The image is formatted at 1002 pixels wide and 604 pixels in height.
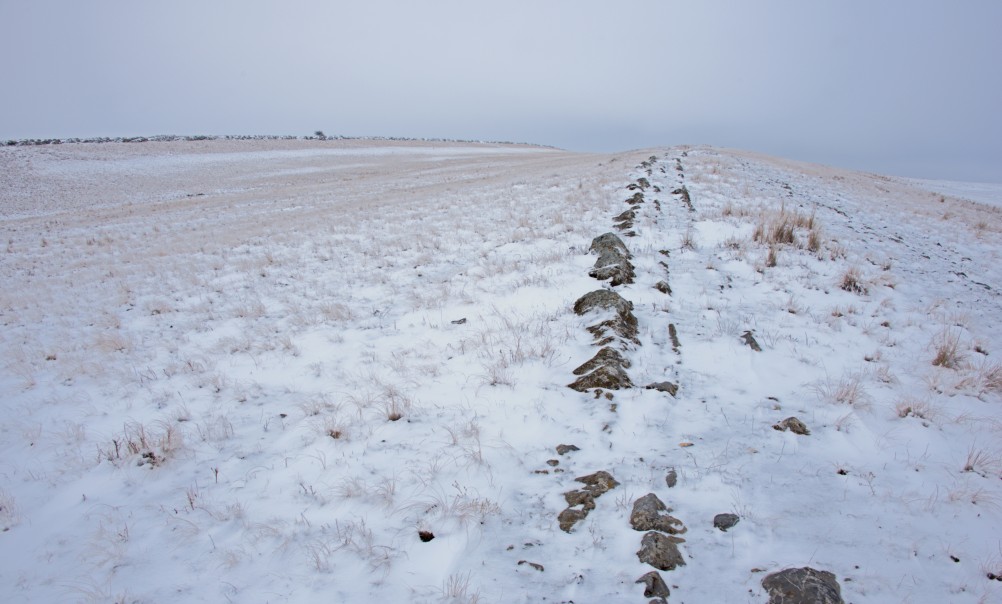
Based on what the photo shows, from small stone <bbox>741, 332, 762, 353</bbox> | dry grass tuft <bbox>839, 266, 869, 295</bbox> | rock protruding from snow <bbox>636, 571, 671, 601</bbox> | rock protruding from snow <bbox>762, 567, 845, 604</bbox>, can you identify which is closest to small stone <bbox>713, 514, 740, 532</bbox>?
rock protruding from snow <bbox>762, 567, 845, 604</bbox>

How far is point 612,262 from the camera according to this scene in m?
7.62

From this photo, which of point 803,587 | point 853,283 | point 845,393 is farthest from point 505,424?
point 853,283

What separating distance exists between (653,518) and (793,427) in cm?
173

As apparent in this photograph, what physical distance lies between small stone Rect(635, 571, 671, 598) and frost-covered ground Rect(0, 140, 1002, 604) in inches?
1.9

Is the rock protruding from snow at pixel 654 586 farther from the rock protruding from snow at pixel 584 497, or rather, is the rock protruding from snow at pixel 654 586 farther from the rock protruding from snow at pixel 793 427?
the rock protruding from snow at pixel 793 427

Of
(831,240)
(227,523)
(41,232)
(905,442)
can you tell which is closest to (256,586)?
(227,523)

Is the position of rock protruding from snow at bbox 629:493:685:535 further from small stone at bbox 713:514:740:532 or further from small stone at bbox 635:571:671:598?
small stone at bbox 635:571:671:598

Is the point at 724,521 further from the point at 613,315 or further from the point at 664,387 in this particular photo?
the point at 613,315

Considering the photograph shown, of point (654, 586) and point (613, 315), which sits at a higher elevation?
point (613, 315)

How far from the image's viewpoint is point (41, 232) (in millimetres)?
19438

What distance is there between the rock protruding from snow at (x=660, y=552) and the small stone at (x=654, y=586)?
4.0 inches

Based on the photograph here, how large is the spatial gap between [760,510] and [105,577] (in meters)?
4.43

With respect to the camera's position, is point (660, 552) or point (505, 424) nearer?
point (660, 552)

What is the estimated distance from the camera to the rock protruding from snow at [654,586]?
2555 millimetres
